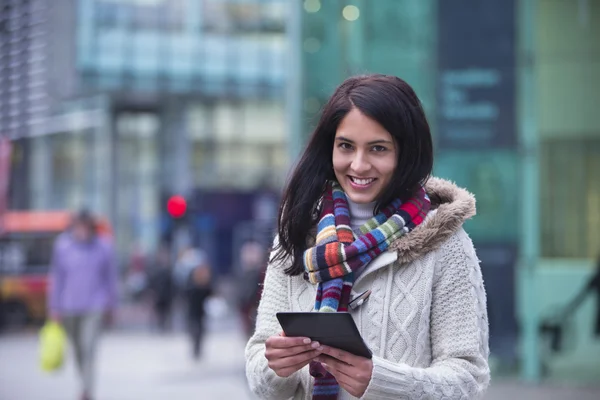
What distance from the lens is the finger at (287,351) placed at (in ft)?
7.81

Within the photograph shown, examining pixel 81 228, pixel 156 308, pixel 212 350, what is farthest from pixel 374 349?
pixel 156 308

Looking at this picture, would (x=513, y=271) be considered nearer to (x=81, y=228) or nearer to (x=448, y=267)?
(x=81, y=228)

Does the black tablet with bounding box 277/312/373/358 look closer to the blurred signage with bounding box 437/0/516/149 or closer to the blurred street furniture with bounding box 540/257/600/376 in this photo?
the blurred street furniture with bounding box 540/257/600/376

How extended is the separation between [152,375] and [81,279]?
15.7 ft

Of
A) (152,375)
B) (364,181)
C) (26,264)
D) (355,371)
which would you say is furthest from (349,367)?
(26,264)

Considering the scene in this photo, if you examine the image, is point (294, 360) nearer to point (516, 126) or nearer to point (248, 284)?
point (516, 126)

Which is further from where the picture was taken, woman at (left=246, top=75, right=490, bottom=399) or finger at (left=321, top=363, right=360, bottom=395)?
woman at (left=246, top=75, right=490, bottom=399)

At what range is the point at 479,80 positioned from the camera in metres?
11.7

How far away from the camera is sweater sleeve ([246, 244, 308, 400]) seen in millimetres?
2631

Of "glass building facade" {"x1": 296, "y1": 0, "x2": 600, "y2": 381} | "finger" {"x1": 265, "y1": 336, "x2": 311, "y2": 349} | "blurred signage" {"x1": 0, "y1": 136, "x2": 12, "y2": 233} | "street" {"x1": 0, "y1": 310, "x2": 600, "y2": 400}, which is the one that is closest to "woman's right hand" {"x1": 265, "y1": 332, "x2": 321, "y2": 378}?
"finger" {"x1": 265, "y1": 336, "x2": 311, "y2": 349}

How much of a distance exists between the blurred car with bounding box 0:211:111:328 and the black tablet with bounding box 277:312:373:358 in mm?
20877

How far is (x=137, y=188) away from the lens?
46438 mm

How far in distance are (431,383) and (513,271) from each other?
9.35 meters

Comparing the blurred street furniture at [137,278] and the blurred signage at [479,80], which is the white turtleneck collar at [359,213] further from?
the blurred street furniture at [137,278]
